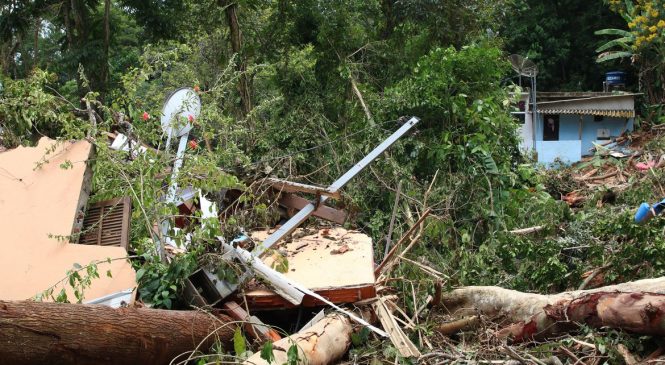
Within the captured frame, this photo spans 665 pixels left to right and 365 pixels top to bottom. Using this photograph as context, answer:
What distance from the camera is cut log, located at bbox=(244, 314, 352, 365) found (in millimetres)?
3359

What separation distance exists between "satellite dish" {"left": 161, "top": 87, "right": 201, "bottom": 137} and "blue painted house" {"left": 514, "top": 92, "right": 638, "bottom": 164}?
14998mm

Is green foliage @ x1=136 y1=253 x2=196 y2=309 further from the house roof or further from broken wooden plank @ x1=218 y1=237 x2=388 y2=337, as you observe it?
the house roof

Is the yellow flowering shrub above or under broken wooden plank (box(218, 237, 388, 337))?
above

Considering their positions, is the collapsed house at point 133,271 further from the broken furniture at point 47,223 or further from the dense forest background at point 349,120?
the dense forest background at point 349,120

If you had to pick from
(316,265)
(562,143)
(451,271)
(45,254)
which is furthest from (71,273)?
(562,143)

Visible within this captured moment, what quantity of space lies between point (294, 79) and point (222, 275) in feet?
20.3

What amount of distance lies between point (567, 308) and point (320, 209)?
227cm

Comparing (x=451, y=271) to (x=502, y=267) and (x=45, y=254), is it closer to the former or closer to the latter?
(x=502, y=267)

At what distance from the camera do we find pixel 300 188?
552cm

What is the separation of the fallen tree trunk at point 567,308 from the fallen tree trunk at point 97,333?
6.02ft

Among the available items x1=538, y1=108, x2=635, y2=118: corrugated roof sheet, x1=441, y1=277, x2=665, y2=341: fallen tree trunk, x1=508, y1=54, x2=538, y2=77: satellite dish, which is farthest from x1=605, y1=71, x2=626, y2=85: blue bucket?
x1=441, y1=277, x2=665, y2=341: fallen tree trunk

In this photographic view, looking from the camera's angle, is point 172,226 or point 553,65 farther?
point 553,65

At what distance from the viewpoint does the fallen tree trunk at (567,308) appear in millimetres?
3584

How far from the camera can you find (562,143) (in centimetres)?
1994
